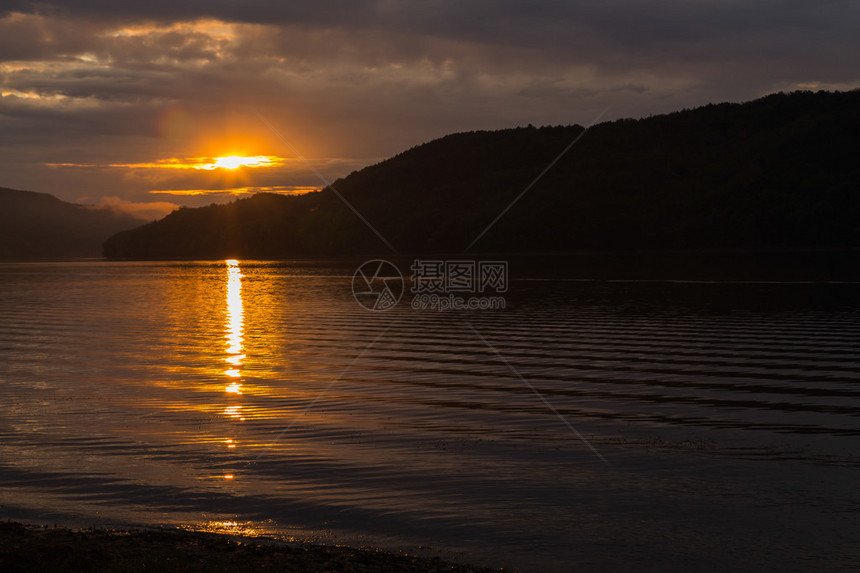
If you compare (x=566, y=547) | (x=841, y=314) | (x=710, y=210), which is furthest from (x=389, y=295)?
(x=710, y=210)

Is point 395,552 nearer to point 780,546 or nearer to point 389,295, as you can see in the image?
point 780,546

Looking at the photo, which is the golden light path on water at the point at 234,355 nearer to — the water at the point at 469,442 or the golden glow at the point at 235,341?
the golden glow at the point at 235,341

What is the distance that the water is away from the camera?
10.5 metres

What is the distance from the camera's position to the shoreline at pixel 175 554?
8234 mm

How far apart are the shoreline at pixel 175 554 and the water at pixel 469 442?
2.26 ft

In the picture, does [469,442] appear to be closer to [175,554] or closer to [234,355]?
[175,554]

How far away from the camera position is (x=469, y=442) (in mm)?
15586

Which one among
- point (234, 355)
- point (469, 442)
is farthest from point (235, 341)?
point (469, 442)

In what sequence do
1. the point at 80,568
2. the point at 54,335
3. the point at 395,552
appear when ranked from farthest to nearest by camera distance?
the point at 54,335 < the point at 395,552 < the point at 80,568

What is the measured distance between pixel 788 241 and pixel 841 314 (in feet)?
435

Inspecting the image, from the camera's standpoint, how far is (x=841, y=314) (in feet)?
141

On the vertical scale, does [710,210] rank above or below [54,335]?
above

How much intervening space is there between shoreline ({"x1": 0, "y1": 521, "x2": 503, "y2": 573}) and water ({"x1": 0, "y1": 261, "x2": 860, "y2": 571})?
2.26ft

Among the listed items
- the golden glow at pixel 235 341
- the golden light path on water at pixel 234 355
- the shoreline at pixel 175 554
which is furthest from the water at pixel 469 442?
the shoreline at pixel 175 554
